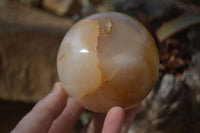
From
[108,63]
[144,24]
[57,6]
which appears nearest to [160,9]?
[144,24]

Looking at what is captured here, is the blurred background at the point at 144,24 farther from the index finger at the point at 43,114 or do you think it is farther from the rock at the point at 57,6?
the index finger at the point at 43,114

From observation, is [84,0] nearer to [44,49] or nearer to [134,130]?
[44,49]

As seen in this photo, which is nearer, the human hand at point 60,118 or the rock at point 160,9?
the human hand at point 60,118

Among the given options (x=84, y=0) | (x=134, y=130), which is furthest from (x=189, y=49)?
(x=84, y=0)

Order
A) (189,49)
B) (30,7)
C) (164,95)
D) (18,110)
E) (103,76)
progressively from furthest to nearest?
(30,7) → (18,110) → (189,49) → (164,95) → (103,76)

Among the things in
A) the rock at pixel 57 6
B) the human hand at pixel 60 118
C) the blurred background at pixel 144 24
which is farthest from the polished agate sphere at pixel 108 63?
the rock at pixel 57 6

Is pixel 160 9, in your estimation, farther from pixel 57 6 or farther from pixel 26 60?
pixel 57 6
